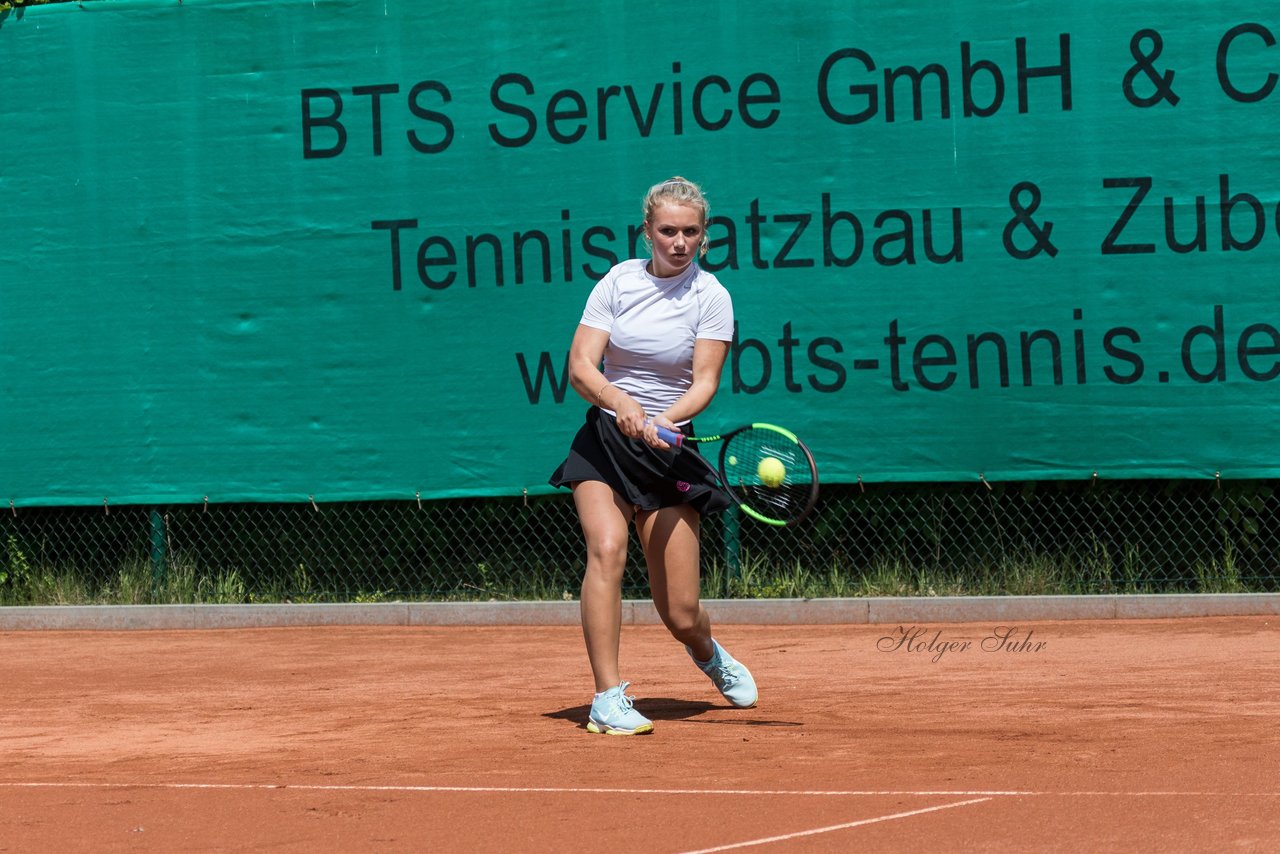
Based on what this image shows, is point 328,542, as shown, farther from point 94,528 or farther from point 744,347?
point 744,347

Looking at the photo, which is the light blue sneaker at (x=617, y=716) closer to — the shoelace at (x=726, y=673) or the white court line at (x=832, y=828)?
the shoelace at (x=726, y=673)

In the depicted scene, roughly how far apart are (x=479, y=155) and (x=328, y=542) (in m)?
2.29

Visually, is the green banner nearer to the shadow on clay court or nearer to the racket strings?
the shadow on clay court

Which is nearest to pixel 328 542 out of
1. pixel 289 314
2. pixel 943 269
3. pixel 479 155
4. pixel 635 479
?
pixel 289 314

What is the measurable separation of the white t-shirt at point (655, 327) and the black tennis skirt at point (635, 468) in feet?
0.43

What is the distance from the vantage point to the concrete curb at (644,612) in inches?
329

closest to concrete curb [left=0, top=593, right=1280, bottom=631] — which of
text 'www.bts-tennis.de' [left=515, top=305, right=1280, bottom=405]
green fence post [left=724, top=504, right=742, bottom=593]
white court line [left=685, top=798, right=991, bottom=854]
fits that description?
green fence post [left=724, top=504, right=742, bottom=593]

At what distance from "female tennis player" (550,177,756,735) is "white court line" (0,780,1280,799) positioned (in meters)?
0.84

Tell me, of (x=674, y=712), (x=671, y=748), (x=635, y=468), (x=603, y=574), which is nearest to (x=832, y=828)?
(x=671, y=748)

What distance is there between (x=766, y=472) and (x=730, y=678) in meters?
0.75

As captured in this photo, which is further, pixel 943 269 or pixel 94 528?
pixel 94 528

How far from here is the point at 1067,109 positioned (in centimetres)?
845

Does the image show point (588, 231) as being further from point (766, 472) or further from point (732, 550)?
point (766, 472)

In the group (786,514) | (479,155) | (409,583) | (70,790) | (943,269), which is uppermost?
(479,155)
